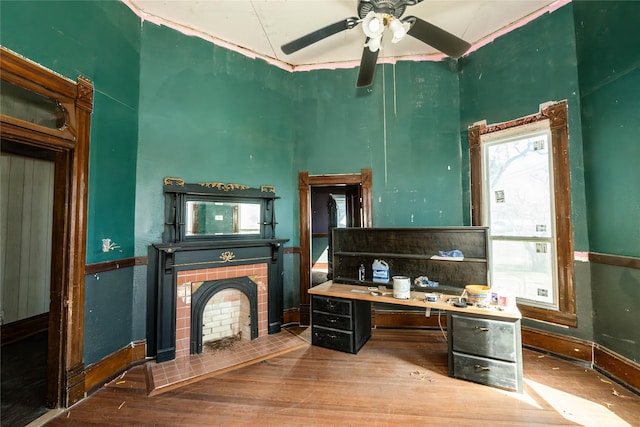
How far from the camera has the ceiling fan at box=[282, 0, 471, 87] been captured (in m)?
1.96

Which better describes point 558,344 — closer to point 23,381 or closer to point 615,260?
point 615,260

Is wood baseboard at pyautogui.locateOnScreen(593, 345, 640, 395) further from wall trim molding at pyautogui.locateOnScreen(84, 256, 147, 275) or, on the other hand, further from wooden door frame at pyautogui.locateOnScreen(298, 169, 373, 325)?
wall trim molding at pyautogui.locateOnScreen(84, 256, 147, 275)

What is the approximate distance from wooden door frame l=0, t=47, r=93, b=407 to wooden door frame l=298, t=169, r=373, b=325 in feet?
7.58

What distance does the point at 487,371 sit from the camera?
235 centimetres

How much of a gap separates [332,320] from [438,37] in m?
2.93

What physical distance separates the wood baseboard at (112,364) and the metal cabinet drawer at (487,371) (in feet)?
10.2

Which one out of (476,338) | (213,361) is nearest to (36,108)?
(213,361)

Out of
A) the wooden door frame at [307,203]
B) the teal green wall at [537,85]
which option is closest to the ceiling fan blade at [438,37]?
the teal green wall at [537,85]

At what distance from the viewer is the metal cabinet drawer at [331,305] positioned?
299 cm

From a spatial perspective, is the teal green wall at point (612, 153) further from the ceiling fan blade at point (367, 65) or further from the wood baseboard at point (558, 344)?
the ceiling fan blade at point (367, 65)

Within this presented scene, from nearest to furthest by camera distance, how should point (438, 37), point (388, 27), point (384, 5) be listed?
point (384, 5)
point (388, 27)
point (438, 37)

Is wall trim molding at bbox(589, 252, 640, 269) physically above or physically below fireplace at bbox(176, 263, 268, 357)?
above

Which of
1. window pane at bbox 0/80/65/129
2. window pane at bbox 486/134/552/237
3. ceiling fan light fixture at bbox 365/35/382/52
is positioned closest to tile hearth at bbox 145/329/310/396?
window pane at bbox 0/80/65/129

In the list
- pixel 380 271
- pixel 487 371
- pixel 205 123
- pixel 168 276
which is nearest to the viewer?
pixel 487 371
